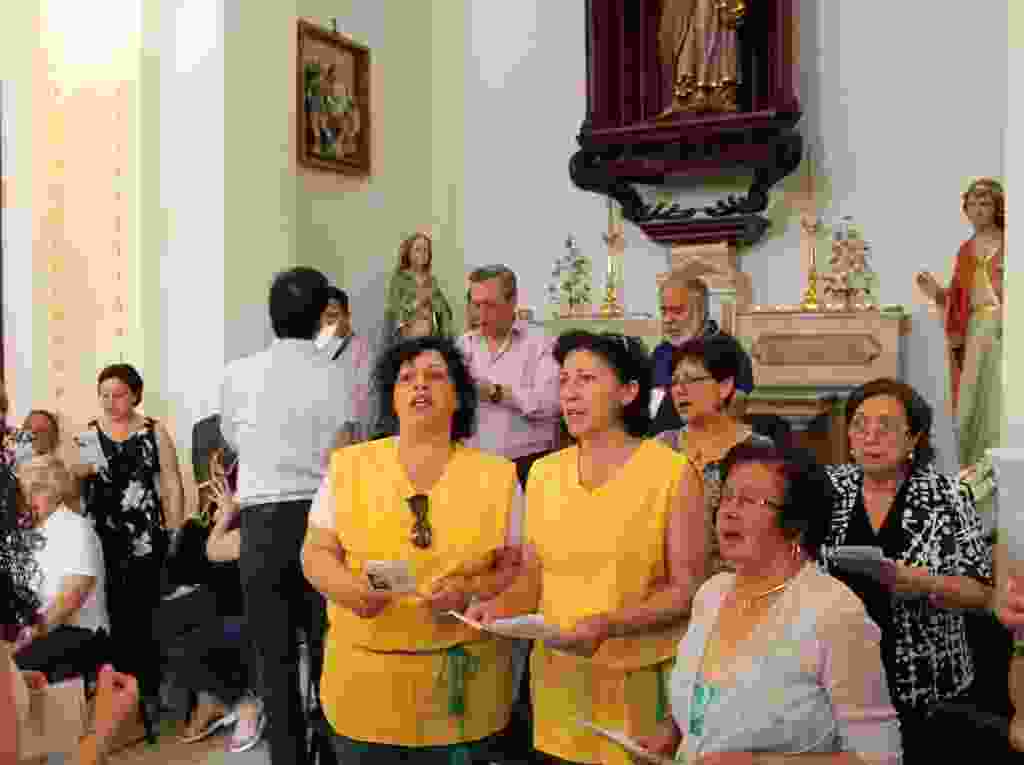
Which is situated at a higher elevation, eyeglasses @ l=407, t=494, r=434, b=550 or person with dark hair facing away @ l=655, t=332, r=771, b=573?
person with dark hair facing away @ l=655, t=332, r=771, b=573

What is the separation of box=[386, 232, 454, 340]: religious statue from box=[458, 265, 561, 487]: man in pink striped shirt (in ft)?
13.3

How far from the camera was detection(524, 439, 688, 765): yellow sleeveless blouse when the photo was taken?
2.66m

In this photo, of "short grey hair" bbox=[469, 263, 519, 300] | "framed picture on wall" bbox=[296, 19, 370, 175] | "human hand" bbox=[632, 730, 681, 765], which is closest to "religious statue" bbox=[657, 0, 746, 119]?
"framed picture on wall" bbox=[296, 19, 370, 175]

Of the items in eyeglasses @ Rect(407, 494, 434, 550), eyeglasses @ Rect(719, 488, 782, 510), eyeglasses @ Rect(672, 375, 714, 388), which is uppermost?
eyeglasses @ Rect(672, 375, 714, 388)

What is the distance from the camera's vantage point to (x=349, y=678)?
9.18 feet

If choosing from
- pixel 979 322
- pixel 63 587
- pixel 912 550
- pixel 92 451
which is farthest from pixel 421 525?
pixel 979 322

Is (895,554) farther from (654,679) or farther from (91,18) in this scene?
(91,18)

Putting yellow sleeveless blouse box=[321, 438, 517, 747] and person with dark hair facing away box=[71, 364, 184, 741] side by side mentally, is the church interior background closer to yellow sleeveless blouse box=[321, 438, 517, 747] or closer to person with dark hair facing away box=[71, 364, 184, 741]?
person with dark hair facing away box=[71, 364, 184, 741]

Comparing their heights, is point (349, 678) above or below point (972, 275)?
below

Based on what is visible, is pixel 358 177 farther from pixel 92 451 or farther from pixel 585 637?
pixel 585 637

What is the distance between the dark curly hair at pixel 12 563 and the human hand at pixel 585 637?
103 centimetres

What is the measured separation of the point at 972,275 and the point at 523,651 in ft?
14.6

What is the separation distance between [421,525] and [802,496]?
876mm

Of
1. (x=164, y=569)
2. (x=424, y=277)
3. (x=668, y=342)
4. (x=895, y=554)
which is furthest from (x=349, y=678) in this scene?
(x=424, y=277)
